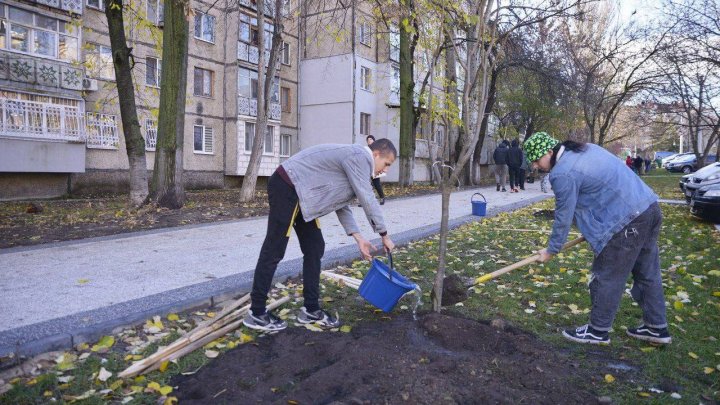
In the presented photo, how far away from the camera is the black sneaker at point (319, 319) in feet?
14.2

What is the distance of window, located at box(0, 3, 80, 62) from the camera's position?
1734 cm

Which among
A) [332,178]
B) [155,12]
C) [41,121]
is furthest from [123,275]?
[155,12]

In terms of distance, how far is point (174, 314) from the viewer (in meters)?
4.53

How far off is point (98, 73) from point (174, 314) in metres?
18.8

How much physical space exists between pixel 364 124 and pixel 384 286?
2784 cm

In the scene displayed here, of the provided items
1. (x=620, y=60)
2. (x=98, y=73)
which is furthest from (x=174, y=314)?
(x=620, y=60)

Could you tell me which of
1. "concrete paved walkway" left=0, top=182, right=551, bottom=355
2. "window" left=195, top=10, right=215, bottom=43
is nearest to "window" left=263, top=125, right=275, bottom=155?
"window" left=195, top=10, right=215, bottom=43

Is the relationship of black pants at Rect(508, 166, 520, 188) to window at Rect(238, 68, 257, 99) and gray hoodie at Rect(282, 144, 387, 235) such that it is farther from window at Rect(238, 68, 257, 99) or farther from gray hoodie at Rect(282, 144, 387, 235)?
gray hoodie at Rect(282, 144, 387, 235)

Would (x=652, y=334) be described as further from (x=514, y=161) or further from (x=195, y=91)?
(x=195, y=91)

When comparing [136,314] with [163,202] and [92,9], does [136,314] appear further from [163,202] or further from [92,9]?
[92,9]

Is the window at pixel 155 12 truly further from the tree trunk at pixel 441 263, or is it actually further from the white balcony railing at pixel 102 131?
the tree trunk at pixel 441 263

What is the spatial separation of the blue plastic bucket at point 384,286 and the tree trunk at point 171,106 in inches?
364

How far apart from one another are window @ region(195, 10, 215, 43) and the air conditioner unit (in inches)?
251

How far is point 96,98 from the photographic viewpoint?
67.3 feet
